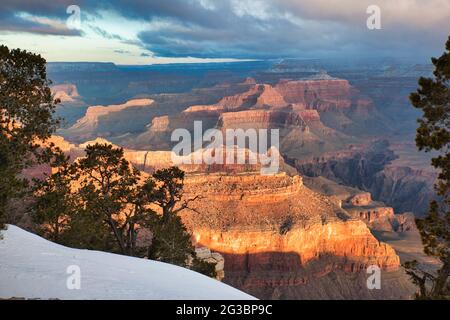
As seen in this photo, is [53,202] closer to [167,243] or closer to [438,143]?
[167,243]

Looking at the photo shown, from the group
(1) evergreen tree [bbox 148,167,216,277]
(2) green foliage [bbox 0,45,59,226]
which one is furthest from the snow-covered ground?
(1) evergreen tree [bbox 148,167,216,277]

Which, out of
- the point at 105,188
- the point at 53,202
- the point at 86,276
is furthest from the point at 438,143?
the point at 105,188

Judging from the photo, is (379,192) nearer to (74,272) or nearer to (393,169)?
(393,169)

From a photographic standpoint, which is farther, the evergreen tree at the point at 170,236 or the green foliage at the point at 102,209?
the evergreen tree at the point at 170,236

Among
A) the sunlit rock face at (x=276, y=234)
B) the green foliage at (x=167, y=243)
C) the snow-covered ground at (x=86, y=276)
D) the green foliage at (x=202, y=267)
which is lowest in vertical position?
the sunlit rock face at (x=276, y=234)

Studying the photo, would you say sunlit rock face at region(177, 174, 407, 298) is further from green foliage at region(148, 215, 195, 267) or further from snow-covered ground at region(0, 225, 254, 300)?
snow-covered ground at region(0, 225, 254, 300)

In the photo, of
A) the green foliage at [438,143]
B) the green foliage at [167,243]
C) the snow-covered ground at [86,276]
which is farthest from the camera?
the green foliage at [167,243]

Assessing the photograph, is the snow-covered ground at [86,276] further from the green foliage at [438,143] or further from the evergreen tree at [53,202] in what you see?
the green foliage at [438,143]

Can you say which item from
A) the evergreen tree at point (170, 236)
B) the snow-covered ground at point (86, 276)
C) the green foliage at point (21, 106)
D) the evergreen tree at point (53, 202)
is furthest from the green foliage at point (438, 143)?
the evergreen tree at point (53, 202)
